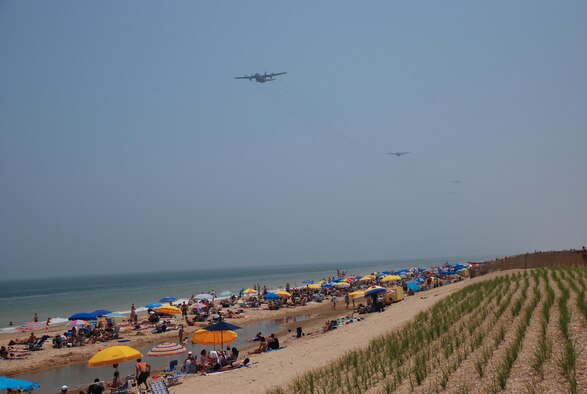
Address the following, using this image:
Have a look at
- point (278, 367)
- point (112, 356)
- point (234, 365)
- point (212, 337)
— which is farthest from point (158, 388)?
point (212, 337)

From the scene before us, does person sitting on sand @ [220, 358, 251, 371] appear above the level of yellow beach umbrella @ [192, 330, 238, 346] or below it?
below

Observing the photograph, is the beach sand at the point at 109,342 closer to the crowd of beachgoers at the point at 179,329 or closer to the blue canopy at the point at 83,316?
the crowd of beachgoers at the point at 179,329

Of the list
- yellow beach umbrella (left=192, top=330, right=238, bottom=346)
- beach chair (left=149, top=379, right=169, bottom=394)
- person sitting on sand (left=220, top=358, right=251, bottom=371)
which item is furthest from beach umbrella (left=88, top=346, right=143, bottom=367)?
yellow beach umbrella (left=192, top=330, right=238, bottom=346)

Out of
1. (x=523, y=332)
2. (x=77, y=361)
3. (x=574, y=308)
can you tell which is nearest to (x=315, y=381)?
(x=523, y=332)

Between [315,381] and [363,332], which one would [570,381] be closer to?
[315,381]

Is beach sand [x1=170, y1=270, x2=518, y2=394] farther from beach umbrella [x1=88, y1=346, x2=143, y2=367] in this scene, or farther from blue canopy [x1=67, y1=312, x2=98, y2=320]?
blue canopy [x1=67, y1=312, x2=98, y2=320]

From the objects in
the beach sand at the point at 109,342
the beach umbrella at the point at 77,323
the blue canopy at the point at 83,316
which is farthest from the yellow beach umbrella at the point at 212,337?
the beach umbrella at the point at 77,323

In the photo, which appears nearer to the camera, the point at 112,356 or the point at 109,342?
the point at 112,356

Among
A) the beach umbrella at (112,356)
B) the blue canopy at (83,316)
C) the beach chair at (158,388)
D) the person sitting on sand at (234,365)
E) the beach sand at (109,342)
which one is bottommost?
the beach sand at (109,342)

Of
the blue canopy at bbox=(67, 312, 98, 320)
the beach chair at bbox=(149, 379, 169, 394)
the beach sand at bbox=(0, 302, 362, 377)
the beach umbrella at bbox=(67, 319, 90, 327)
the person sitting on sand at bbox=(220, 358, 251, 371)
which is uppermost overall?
the beach chair at bbox=(149, 379, 169, 394)

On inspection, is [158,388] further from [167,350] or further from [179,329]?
[179,329]

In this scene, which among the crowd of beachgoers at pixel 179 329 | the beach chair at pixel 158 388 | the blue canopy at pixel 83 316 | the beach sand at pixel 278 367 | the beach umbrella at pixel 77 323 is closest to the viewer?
the beach chair at pixel 158 388
